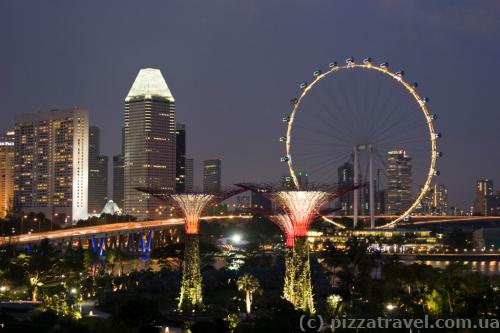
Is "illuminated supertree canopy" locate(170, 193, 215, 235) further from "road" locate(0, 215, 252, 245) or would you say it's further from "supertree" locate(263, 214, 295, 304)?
"road" locate(0, 215, 252, 245)

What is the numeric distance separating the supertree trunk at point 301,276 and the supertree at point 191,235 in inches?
308

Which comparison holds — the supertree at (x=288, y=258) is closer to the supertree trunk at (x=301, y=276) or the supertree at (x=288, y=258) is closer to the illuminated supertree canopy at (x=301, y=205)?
the supertree trunk at (x=301, y=276)

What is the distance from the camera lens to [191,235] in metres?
53.4

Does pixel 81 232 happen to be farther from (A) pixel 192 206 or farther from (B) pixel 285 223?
(B) pixel 285 223

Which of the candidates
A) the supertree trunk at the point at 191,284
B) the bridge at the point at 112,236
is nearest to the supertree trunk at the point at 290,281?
the supertree trunk at the point at 191,284

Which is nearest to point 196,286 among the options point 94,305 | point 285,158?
point 94,305

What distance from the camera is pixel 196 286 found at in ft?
172

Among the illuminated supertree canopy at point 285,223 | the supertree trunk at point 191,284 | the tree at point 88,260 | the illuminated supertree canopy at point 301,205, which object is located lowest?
the tree at point 88,260

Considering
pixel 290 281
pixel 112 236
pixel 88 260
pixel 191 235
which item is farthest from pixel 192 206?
pixel 112 236

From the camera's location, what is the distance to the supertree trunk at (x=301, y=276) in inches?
1859

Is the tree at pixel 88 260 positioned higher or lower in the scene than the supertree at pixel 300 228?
lower

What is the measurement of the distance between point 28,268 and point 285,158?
32.7 meters

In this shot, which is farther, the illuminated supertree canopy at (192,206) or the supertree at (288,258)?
the illuminated supertree canopy at (192,206)

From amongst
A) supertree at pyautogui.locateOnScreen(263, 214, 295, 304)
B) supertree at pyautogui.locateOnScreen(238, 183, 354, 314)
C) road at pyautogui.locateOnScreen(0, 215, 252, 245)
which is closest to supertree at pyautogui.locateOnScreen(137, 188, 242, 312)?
supertree at pyautogui.locateOnScreen(263, 214, 295, 304)
